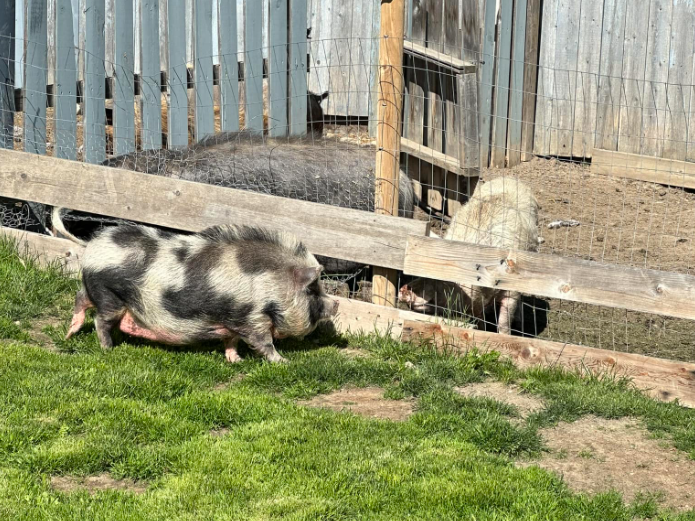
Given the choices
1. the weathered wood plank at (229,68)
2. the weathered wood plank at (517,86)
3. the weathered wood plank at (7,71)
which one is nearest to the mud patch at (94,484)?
→ the weathered wood plank at (7,71)

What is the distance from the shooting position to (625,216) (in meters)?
8.65

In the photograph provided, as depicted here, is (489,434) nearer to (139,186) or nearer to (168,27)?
(139,186)

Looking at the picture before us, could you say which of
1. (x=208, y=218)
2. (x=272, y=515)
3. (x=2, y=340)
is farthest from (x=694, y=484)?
(x=2, y=340)

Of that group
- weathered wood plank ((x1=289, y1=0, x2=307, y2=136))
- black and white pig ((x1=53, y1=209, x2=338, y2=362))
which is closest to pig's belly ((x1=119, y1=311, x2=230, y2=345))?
black and white pig ((x1=53, y1=209, x2=338, y2=362))

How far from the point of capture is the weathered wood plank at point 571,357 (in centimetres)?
540

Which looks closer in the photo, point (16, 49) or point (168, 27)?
point (16, 49)

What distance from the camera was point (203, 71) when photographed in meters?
8.38

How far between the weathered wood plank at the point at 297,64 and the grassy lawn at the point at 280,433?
12.8ft

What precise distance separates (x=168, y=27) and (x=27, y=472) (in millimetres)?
4960

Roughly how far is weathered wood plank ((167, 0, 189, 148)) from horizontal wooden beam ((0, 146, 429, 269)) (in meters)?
1.43

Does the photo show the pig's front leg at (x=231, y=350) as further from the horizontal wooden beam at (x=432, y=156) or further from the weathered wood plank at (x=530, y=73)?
the weathered wood plank at (x=530, y=73)

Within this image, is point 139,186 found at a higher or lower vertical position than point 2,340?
higher

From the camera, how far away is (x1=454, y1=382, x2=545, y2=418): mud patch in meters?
5.25

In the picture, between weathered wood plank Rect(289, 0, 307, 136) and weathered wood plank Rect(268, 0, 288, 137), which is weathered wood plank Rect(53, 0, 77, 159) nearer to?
weathered wood plank Rect(268, 0, 288, 137)
